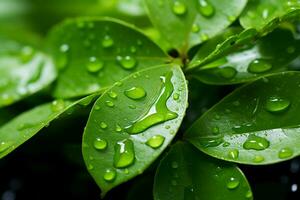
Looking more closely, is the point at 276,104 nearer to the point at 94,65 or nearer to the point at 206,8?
the point at 206,8

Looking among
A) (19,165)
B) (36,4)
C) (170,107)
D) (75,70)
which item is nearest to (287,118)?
(170,107)

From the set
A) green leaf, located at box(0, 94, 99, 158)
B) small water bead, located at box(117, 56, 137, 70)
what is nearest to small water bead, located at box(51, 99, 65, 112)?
green leaf, located at box(0, 94, 99, 158)

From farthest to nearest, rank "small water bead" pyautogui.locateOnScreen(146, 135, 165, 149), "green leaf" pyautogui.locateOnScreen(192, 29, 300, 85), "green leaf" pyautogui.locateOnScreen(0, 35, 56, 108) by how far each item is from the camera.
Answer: "green leaf" pyautogui.locateOnScreen(0, 35, 56, 108), "green leaf" pyautogui.locateOnScreen(192, 29, 300, 85), "small water bead" pyautogui.locateOnScreen(146, 135, 165, 149)

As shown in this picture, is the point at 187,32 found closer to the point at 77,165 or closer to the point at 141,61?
the point at 141,61

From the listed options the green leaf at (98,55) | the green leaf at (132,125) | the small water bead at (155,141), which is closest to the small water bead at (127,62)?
the green leaf at (98,55)

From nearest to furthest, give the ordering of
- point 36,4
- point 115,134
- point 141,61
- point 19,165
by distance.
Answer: point 115,134 < point 141,61 < point 19,165 < point 36,4

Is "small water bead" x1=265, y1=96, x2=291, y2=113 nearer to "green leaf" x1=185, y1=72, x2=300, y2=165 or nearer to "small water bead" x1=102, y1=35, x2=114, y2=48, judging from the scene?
"green leaf" x1=185, y1=72, x2=300, y2=165

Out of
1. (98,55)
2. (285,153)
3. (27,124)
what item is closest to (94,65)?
(98,55)
